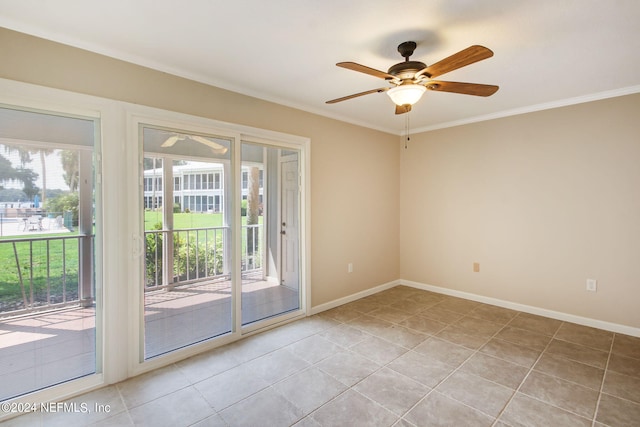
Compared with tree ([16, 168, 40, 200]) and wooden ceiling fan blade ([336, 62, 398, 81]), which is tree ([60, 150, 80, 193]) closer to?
tree ([16, 168, 40, 200])

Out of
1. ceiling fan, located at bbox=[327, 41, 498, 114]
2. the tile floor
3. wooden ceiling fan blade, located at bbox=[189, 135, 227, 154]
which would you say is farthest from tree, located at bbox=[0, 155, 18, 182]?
ceiling fan, located at bbox=[327, 41, 498, 114]

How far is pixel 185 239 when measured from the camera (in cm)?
300

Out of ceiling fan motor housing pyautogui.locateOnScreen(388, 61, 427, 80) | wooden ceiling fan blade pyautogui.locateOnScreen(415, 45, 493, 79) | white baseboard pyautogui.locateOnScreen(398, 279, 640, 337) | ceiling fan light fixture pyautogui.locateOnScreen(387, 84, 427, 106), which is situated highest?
ceiling fan motor housing pyautogui.locateOnScreen(388, 61, 427, 80)

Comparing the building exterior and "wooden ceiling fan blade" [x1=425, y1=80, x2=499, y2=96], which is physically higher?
"wooden ceiling fan blade" [x1=425, y1=80, x2=499, y2=96]

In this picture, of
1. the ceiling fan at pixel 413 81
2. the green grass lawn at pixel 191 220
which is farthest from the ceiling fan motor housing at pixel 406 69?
the green grass lawn at pixel 191 220

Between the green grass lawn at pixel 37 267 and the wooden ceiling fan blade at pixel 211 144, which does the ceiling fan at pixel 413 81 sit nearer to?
the wooden ceiling fan blade at pixel 211 144

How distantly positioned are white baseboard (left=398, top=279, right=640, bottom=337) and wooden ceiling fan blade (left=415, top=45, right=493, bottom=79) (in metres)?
3.30

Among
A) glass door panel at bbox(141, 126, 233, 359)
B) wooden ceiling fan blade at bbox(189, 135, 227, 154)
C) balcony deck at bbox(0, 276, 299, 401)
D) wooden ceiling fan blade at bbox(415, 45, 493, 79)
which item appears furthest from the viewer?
wooden ceiling fan blade at bbox(189, 135, 227, 154)

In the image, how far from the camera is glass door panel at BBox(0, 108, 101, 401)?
2066 millimetres

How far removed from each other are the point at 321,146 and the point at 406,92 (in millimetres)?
1800

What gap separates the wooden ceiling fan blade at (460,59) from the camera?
64.1 inches

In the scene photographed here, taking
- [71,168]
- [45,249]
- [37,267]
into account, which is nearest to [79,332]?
[37,267]

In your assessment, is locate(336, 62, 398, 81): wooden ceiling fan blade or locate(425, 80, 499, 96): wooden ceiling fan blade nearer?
locate(336, 62, 398, 81): wooden ceiling fan blade

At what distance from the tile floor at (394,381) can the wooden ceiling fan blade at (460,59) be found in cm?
219
